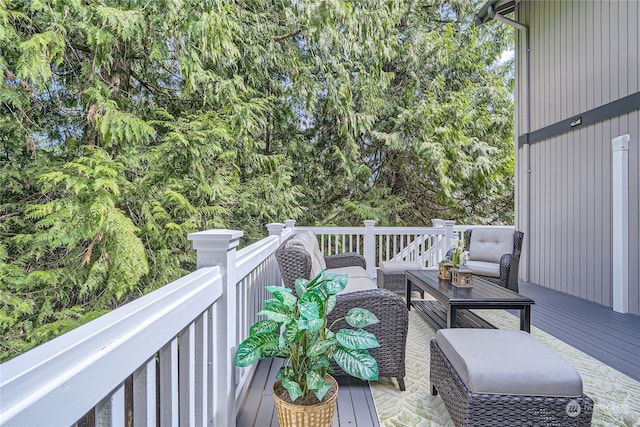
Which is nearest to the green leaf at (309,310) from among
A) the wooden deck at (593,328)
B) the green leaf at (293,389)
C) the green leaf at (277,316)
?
the green leaf at (277,316)

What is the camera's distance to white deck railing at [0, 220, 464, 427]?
58cm

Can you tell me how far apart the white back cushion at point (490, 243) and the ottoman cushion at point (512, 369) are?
3.15 metres

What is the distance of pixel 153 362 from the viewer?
0.98 meters

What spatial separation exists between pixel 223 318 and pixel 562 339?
3.28 meters

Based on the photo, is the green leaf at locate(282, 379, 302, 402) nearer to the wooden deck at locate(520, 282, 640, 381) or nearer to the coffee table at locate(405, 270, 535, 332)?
the coffee table at locate(405, 270, 535, 332)

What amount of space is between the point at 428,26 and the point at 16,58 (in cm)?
855

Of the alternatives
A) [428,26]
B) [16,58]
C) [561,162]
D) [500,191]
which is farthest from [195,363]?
[428,26]

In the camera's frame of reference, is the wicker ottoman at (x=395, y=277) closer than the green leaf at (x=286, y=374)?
No

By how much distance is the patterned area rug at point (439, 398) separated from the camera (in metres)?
2.13

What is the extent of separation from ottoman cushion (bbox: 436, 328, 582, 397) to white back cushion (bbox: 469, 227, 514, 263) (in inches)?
124

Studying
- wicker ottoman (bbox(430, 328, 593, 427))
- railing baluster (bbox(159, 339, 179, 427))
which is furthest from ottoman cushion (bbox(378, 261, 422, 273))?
railing baluster (bbox(159, 339, 179, 427))

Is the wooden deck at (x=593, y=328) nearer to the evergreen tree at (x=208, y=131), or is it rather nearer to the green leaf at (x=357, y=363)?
the green leaf at (x=357, y=363)

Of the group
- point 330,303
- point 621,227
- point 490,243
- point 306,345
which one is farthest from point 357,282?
point 621,227

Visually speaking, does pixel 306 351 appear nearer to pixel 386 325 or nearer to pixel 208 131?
pixel 386 325
